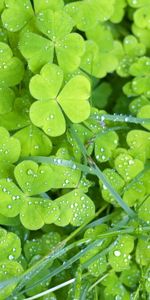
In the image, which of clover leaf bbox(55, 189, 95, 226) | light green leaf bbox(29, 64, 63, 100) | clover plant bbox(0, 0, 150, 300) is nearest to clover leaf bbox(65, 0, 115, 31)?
clover plant bbox(0, 0, 150, 300)

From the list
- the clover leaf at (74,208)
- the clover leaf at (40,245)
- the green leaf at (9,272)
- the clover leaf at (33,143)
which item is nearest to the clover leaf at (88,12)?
the clover leaf at (33,143)

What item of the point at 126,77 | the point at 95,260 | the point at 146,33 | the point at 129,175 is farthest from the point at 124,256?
the point at 146,33

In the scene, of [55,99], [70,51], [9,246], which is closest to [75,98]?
[55,99]

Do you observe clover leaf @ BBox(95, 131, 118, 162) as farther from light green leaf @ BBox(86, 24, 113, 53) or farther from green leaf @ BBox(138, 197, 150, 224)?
light green leaf @ BBox(86, 24, 113, 53)

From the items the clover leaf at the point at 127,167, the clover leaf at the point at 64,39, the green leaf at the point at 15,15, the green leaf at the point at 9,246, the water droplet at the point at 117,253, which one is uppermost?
the green leaf at the point at 15,15

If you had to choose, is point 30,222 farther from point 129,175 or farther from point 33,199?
point 129,175

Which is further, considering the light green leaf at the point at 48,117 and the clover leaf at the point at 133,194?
the clover leaf at the point at 133,194

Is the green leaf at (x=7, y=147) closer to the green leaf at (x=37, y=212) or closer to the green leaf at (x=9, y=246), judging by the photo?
the green leaf at (x=37, y=212)
